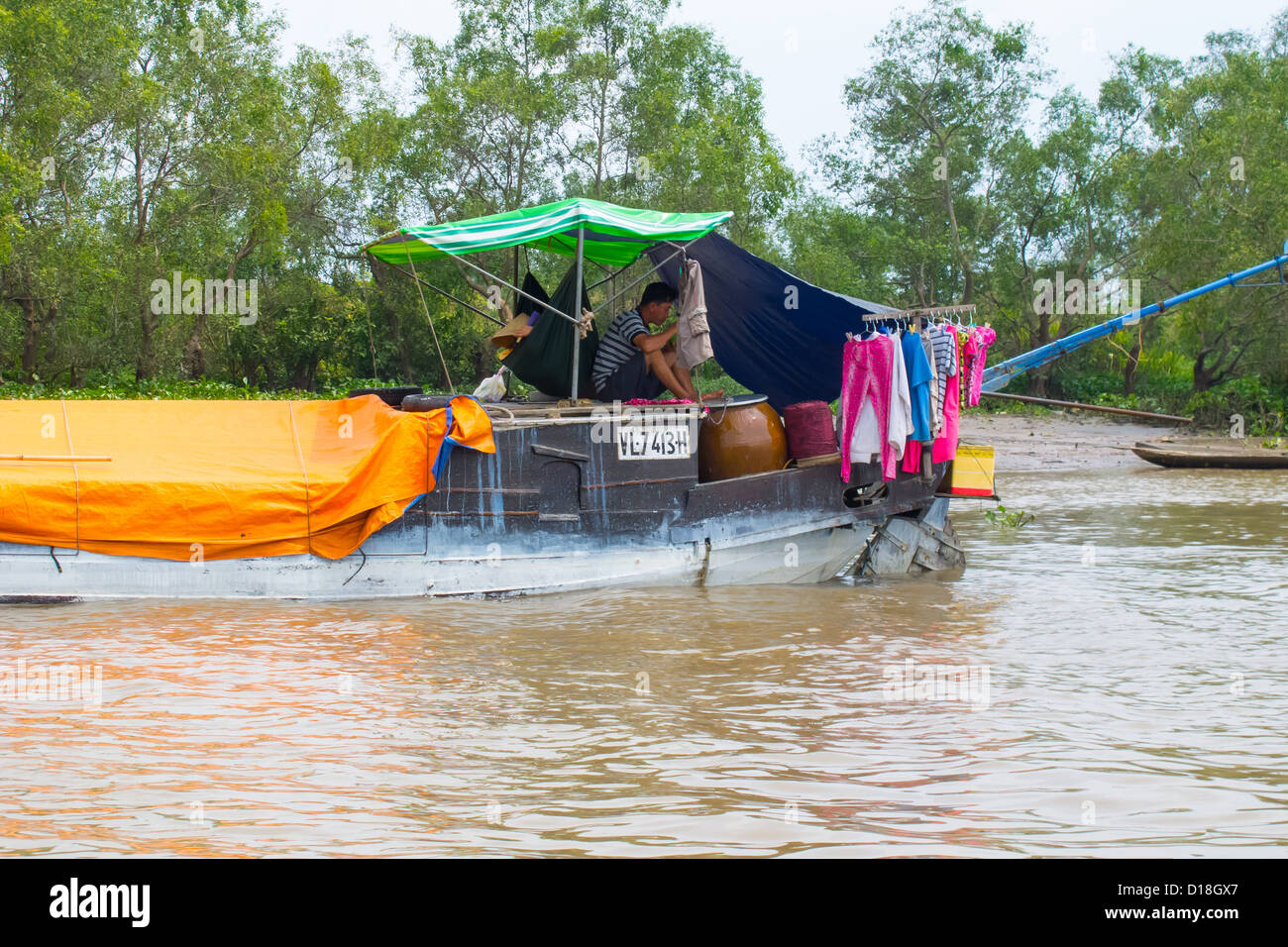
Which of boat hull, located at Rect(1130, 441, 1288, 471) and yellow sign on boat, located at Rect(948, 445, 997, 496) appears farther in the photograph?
boat hull, located at Rect(1130, 441, 1288, 471)

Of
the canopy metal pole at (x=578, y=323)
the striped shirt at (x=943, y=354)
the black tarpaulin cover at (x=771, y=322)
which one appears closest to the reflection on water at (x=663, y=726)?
the canopy metal pole at (x=578, y=323)

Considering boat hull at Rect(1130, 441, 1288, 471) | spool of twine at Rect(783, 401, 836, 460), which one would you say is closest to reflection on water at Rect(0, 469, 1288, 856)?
spool of twine at Rect(783, 401, 836, 460)

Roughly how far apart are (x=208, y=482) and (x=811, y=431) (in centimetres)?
450

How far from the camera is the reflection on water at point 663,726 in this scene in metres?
4.10

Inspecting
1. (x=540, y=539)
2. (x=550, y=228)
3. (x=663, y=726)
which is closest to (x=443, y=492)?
(x=540, y=539)

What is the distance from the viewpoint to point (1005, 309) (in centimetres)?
3406

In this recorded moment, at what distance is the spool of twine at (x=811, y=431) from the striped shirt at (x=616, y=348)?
144 centimetres

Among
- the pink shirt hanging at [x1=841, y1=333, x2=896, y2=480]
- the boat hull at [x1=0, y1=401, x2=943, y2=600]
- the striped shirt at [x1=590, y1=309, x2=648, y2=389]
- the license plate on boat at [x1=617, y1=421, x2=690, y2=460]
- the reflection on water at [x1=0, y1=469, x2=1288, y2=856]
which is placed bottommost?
the reflection on water at [x1=0, y1=469, x2=1288, y2=856]

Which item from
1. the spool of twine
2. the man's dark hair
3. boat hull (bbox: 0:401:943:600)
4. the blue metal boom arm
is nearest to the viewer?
boat hull (bbox: 0:401:943:600)

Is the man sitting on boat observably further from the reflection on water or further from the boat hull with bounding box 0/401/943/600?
the reflection on water

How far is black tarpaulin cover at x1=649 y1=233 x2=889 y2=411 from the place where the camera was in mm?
9836

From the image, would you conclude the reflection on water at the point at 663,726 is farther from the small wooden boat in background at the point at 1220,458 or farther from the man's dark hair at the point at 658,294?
the small wooden boat in background at the point at 1220,458

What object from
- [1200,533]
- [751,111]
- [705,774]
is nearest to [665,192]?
[751,111]

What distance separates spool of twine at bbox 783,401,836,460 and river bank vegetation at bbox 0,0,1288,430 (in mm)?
13623
